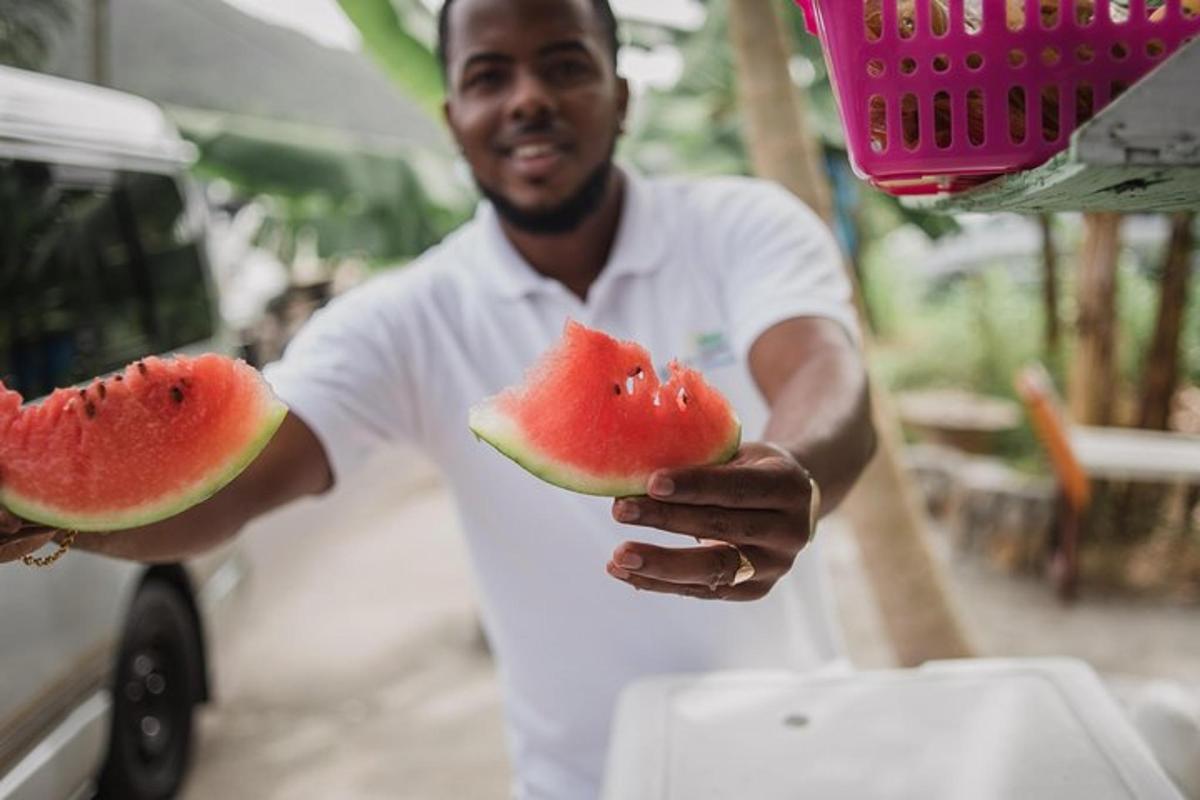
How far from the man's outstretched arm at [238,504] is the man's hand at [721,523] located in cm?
86

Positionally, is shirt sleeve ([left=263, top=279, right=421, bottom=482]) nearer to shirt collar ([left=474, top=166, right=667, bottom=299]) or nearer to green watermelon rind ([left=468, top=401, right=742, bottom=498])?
shirt collar ([left=474, top=166, right=667, bottom=299])

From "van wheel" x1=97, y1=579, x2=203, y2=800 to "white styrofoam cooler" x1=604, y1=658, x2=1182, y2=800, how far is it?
93.8 inches

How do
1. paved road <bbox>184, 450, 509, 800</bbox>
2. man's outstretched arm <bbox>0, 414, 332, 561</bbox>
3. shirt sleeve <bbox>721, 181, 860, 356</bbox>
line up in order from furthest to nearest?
paved road <bbox>184, 450, 509, 800</bbox> < shirt sleeve <bbox>721, 181, 860, 356</bbox> < man's outstretched arm <bbox>0, 414, 332, 561</bbox>

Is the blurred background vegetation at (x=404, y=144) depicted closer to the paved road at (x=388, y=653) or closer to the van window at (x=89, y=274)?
the van window at (x=89, y=274)

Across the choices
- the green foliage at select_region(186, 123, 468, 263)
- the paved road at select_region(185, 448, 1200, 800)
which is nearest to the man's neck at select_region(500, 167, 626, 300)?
the paved road at select_region(185, 448, 1200, 800)

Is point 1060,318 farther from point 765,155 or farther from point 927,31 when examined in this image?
point 927,31

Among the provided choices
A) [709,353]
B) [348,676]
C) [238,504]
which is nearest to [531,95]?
[709,353]

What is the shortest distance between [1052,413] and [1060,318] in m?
3.77

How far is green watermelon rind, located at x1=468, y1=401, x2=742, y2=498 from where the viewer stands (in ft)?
3.88

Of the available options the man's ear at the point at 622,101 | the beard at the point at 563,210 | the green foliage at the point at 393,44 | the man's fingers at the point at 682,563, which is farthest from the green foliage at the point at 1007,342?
the man's fingers at the point at 682,563

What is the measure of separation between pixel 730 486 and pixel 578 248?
1.18m

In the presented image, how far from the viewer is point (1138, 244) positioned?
12797mm

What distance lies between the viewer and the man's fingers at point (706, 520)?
3.63 feet

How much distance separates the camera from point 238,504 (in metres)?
1.81
